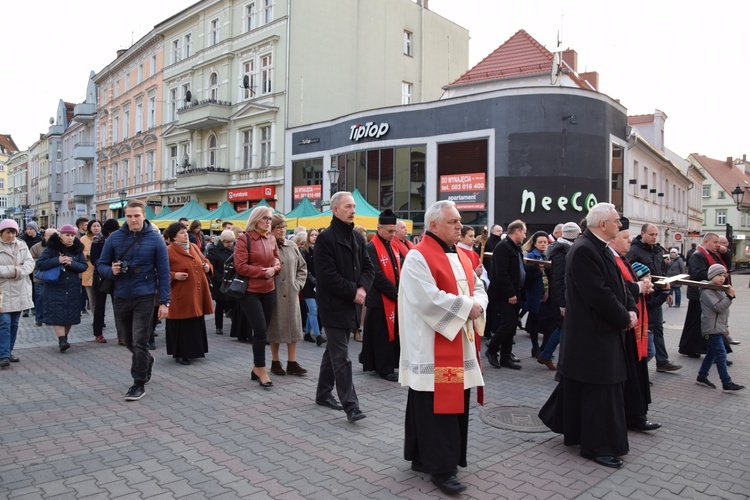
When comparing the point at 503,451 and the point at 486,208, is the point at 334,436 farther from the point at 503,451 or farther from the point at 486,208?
the point at 486,208

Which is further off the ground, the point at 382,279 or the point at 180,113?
the point at 180,113

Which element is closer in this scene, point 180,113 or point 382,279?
point 382,279

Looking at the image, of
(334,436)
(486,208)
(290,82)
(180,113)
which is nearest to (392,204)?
(486,208)

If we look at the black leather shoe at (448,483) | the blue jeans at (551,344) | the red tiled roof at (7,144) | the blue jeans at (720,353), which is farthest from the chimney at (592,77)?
the red tiled roof at (7,144)

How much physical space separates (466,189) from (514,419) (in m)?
18.5

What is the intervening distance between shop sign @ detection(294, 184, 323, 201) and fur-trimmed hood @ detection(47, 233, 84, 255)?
19.9m

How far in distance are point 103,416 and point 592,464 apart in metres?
4.43

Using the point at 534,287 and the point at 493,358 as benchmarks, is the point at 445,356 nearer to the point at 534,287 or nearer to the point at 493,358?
the point at 493,358

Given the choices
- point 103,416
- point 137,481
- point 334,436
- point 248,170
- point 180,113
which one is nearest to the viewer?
point 137,481

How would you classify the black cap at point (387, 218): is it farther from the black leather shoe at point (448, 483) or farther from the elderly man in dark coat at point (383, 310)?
the black leather shoe at point (448, 483)

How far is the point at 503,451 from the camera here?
4.73 metres

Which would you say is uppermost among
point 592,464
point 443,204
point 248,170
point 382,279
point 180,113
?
point 180,113

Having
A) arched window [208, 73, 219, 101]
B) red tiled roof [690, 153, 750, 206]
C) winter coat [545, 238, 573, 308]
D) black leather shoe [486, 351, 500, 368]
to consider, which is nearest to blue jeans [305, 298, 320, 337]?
black leather shoe [486, 351, 500, 368]

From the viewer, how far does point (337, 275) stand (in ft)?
17.9
